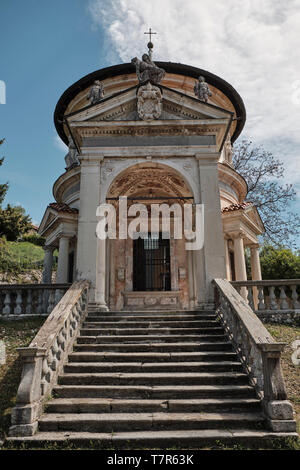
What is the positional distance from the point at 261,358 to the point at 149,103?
330 inches

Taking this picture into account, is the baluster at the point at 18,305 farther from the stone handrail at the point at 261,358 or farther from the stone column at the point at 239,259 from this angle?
the stone column at the point at 239,259

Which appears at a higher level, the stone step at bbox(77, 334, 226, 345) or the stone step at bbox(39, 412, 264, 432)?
the stone step at bbox(77, 334, 226, 345)

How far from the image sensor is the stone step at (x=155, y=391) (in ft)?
18.6

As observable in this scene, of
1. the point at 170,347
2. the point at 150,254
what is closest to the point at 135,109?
the point at 150,254

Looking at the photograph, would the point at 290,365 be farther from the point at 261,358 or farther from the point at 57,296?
the point at 57,296

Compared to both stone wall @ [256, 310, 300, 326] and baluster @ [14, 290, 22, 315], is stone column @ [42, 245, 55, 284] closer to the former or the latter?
baluster @ [14, 290, 22, 315]

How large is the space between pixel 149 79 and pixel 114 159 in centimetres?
305

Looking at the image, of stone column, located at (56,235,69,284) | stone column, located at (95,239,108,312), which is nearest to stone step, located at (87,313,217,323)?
stone column, located at (95,239,108,312)

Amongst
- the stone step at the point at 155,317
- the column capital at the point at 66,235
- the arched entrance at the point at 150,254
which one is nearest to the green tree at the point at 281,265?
the arched entrance at the point at 150,254

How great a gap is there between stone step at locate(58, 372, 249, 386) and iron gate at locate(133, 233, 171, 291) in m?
7.33

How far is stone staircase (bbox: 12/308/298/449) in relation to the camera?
478cm

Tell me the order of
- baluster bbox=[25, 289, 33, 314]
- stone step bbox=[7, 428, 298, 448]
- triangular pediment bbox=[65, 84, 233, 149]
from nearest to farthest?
stone step bbox=[7, 428, 298, 448] < baluster bbox=[25, 289, 33, 314] < triangular pediment bbox=[65, 84, 233, 149]

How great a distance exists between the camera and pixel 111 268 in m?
13.1

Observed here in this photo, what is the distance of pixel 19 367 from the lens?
6805mm
